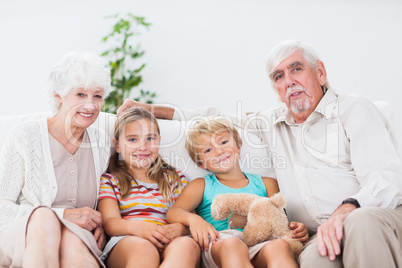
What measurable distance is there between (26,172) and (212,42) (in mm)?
1999

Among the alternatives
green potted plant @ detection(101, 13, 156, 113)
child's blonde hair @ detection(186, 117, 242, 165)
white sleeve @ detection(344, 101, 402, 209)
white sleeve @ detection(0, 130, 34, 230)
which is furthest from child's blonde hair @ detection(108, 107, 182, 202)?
green potted plant @ detection(101, 13, 156, 113)

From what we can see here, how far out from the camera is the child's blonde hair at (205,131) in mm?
1751

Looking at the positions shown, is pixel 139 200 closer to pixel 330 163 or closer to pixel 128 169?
pixel 128 169

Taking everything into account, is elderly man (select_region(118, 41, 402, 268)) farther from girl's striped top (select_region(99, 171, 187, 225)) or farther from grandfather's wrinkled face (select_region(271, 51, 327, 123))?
girl's striped top (select_region(99, 171, 187, 225))

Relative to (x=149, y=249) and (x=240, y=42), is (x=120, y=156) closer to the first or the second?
(x=149, y=249)

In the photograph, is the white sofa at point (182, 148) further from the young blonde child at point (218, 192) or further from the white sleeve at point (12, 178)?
the white sleeve at point (12, 178)

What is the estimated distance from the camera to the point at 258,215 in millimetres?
1414

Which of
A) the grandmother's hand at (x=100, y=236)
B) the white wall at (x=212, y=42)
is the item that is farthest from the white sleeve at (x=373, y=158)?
the white wall at (x=212, y=42)

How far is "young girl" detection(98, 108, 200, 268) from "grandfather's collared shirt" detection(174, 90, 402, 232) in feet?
1.56

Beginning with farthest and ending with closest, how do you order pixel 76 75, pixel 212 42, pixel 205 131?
1. pixel 212 42
2. pixel 205 131
3. pixel 76 75

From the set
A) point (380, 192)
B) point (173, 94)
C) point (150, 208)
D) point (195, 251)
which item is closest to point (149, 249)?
point (195, 251)

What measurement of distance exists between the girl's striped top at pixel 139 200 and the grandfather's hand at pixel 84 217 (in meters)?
0.14

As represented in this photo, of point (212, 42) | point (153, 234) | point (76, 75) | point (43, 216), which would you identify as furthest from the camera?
point (212, 42)

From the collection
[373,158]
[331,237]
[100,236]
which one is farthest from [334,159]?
[100,236]
